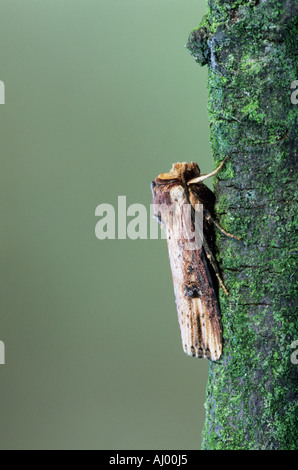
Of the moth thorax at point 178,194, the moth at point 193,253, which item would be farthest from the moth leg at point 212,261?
the moth thorax at point 178,194

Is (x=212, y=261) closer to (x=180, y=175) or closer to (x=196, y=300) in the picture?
(x=196, y=300)

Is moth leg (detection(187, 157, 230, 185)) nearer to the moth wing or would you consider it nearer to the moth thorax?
the moth thorax

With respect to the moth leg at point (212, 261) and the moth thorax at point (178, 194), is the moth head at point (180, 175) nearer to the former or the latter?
the moth thorax at point (178, 194)

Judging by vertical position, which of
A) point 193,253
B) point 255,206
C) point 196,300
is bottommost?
point 196,300

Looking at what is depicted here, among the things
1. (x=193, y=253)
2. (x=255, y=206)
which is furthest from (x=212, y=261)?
(x=255, y=206)

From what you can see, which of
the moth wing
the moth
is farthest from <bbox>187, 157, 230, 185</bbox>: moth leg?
the moth wing
